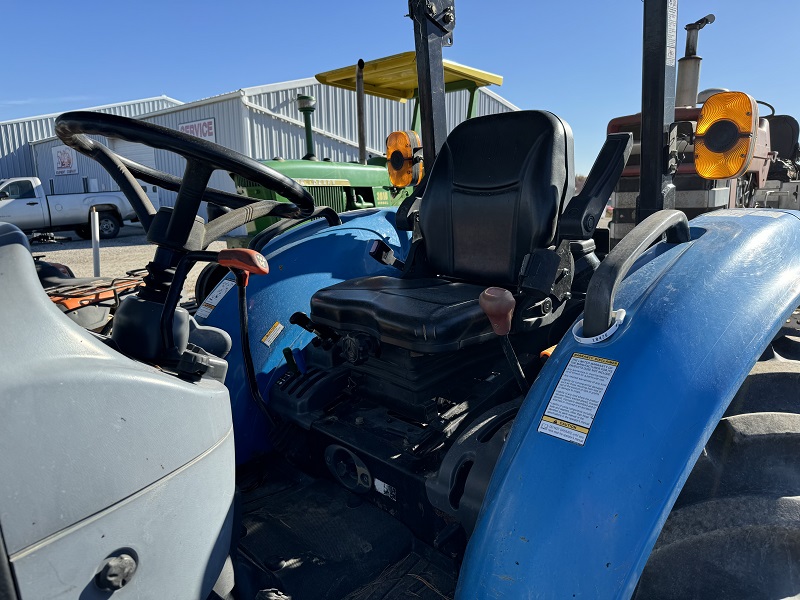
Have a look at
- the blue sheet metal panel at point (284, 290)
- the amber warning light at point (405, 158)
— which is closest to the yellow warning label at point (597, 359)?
the blue sheet metal panel at point (284, 290)

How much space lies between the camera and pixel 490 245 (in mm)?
1940

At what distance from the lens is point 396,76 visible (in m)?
5.62

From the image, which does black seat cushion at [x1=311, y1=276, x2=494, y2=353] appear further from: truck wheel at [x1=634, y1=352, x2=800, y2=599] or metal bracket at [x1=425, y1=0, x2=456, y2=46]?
metal bracket at [x1=425, y1=0, x2=456, y2=46]

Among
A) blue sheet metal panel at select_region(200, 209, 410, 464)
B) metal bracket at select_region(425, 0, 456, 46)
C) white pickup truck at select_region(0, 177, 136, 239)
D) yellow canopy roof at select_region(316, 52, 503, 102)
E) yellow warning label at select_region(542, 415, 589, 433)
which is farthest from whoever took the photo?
white pickup truck at select_region(0, 177, 136, 239)

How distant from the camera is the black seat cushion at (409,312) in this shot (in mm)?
1569

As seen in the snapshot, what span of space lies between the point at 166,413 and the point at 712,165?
1.57 metres

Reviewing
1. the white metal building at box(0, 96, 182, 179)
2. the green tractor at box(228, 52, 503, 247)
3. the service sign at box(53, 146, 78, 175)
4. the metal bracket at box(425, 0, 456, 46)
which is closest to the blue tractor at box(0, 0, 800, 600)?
the metal bracket at box(425, 0, 456, 46)

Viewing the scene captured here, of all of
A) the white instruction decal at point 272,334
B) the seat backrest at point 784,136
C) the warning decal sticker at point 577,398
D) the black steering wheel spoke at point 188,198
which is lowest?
the white instruction decal at point 272,334

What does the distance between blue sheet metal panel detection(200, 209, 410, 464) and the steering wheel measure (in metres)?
0.67

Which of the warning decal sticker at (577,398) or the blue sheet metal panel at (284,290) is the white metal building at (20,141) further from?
the warning decal sticker at (577,398)

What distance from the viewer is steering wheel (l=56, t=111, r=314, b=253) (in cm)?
118

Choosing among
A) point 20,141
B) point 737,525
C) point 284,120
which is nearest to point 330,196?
point 737,525

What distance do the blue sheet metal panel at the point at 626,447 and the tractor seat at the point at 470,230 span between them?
465 millimetres

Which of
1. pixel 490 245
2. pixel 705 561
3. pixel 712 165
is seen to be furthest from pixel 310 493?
pixel 712 165
